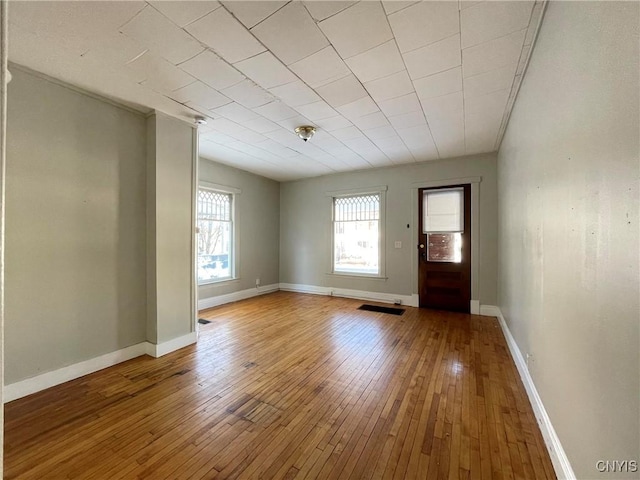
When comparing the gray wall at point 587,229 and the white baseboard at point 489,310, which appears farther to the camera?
the white baseboard at point 489,310

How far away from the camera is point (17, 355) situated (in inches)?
87.9

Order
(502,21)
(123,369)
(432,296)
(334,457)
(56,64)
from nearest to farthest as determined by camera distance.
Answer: (334,457) → (502,21) → (56,64) → (123,369) → (432,296)

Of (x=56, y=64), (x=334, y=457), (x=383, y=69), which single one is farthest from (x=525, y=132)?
(x=56, y=64)

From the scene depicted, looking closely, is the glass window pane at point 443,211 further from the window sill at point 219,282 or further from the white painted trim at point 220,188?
the window sill at point 219,282

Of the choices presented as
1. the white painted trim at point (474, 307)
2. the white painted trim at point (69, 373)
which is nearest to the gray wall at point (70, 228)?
the white painted trim at point (69, 373)

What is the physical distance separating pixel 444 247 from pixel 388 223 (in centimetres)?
110

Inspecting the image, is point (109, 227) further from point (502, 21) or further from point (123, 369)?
point (502, 21)

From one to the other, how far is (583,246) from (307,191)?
5.36 m

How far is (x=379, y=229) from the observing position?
5508mm

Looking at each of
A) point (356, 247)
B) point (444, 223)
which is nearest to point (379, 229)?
point (356, 247)

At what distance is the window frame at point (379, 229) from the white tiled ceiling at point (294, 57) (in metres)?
1.97

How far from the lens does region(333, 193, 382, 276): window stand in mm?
5590

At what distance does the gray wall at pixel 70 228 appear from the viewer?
2.25 metres
